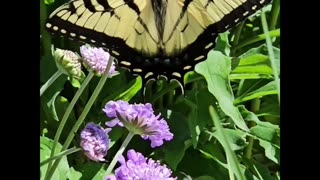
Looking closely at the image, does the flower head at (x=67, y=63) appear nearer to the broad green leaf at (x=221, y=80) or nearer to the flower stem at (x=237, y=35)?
the broad green leaf at (x=221, y=80)

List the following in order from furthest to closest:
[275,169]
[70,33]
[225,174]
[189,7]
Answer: [275,169]
[225,174]
[189,7]
[70,33]

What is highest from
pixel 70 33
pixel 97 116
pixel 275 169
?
pixel 70 33

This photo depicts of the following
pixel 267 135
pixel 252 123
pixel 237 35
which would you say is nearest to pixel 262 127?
pixel 267 135

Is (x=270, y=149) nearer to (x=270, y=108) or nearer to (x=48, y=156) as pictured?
(x=270, y=108)

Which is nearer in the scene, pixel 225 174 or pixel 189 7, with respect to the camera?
pixel 189 7

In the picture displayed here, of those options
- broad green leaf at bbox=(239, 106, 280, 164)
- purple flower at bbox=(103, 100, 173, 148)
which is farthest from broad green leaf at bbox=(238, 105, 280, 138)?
purple flower at bbox=(103, 100, 173, 148)
